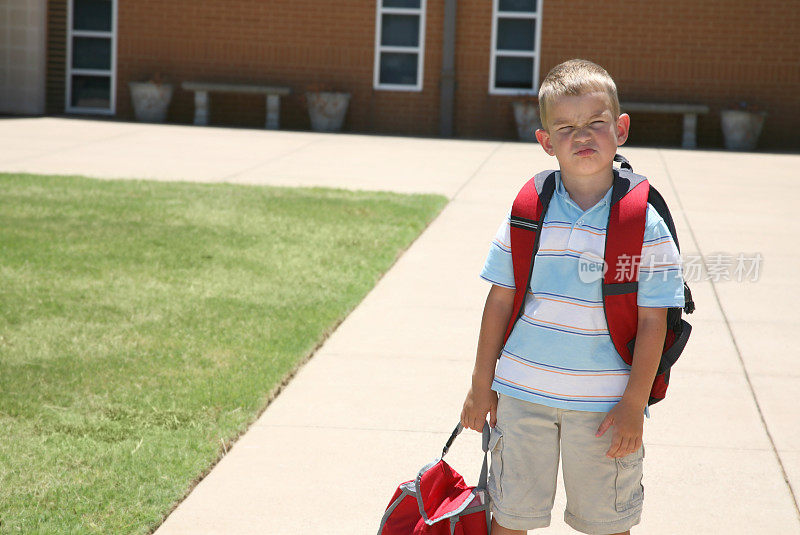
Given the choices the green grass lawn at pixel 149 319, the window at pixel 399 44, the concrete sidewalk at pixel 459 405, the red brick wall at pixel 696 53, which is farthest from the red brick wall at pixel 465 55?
the green grass lawn at pixel 149 319

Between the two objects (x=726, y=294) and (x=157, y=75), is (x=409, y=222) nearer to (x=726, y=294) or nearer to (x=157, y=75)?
(x=726, y=294)

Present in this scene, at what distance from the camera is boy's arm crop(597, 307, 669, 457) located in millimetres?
2297

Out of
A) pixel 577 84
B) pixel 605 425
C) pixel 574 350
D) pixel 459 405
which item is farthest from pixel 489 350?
pixel 459 405

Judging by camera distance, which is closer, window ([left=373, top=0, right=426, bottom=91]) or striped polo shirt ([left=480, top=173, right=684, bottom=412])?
striped polo shirt ([left=480, top=173, right=684, bottom=412])

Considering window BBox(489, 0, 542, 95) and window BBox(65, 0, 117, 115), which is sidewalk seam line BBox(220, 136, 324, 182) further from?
window BBox(65, 0, 117, 115)

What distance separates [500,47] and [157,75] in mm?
6624

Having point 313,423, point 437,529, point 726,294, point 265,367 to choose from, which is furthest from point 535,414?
point 726,294

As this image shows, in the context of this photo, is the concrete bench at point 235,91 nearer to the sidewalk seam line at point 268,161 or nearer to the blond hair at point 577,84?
the sidewalk seam line at point 268,161

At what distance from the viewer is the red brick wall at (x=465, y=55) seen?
18094 mm

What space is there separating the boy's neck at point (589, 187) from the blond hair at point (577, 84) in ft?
0.48

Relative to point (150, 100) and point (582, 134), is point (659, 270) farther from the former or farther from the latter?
point (150, 100)

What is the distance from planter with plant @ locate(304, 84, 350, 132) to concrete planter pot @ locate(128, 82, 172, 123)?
9.09 ft

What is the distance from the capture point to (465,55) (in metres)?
18.7

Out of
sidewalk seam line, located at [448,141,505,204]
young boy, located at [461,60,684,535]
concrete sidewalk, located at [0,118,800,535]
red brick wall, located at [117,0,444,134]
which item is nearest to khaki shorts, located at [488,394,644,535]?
young boy, located at [461,60,684,535]
